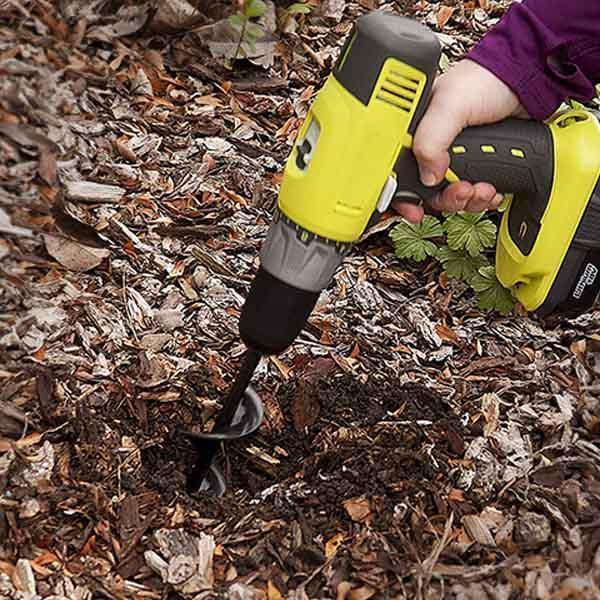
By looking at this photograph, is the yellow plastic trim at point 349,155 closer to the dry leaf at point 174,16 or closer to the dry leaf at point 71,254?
the dry leaf at point 71,254

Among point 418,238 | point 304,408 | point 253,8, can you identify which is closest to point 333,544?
point 304,408

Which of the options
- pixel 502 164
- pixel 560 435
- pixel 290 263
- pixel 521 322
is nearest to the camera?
pixel 290 263

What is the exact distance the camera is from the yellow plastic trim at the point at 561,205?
177cm

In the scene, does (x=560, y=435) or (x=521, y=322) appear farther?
(x=521, y=322)

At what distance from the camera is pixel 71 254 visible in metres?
2.05

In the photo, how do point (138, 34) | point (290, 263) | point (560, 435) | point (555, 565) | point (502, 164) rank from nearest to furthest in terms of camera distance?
point (555, 565), point (290, 263), point (502, 164), point (560, 435), point (138, 34)

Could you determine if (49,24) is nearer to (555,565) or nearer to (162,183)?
(162,183)

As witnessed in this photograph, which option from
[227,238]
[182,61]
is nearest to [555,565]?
[227,238]

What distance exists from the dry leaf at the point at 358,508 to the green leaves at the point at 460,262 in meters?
0.64

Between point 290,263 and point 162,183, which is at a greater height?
point 290,263

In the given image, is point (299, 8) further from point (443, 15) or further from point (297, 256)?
point (297, 256)

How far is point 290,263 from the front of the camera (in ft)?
5.25

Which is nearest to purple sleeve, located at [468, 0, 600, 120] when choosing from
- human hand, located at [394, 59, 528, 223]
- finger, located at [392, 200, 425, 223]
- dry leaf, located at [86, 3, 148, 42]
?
human hand, located at [394, 59, 528, 223]

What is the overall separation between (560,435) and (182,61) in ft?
4.33
